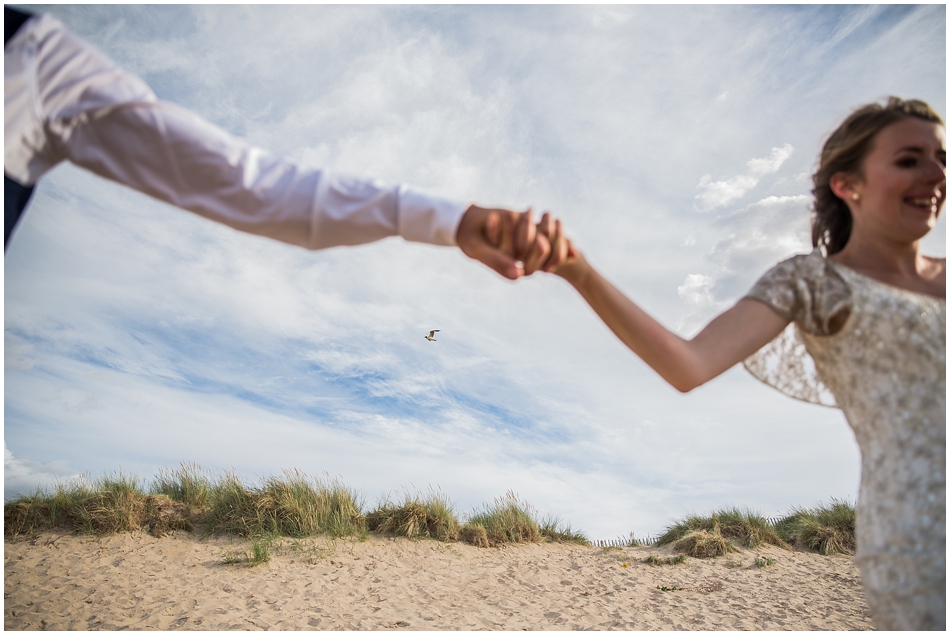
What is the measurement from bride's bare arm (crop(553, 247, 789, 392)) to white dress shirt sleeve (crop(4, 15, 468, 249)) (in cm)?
41

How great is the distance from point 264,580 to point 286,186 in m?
9.00

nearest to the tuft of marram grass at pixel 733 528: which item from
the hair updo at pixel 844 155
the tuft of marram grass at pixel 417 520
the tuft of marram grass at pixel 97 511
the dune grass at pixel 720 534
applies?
the dune grass at pixel 720 534

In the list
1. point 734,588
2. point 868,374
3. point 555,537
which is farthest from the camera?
point 555,537

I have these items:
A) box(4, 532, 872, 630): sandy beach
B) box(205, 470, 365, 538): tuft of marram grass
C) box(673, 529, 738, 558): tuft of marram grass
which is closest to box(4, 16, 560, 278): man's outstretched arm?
box(4, 532, 872, 630): sandy beach

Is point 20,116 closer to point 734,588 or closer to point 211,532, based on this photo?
point 211,532

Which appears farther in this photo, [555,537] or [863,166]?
[555,537]

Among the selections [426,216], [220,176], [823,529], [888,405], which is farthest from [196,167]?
[823,529]

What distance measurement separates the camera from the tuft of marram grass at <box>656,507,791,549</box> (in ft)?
42.0

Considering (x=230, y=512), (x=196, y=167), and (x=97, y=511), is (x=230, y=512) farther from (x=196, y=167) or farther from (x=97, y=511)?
(x=196, y=167)

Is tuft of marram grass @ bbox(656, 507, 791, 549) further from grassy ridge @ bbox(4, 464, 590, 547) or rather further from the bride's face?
the bride's face

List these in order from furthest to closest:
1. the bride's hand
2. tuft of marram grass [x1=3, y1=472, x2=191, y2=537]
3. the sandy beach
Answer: tuft of marram grass [x1=3, y1=472, x2=191, y2=537], the sandy beach, the bride's hand

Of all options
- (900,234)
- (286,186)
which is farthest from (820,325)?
(286,186)

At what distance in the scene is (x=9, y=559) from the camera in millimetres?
9195

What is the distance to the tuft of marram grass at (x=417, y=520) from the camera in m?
11.2
